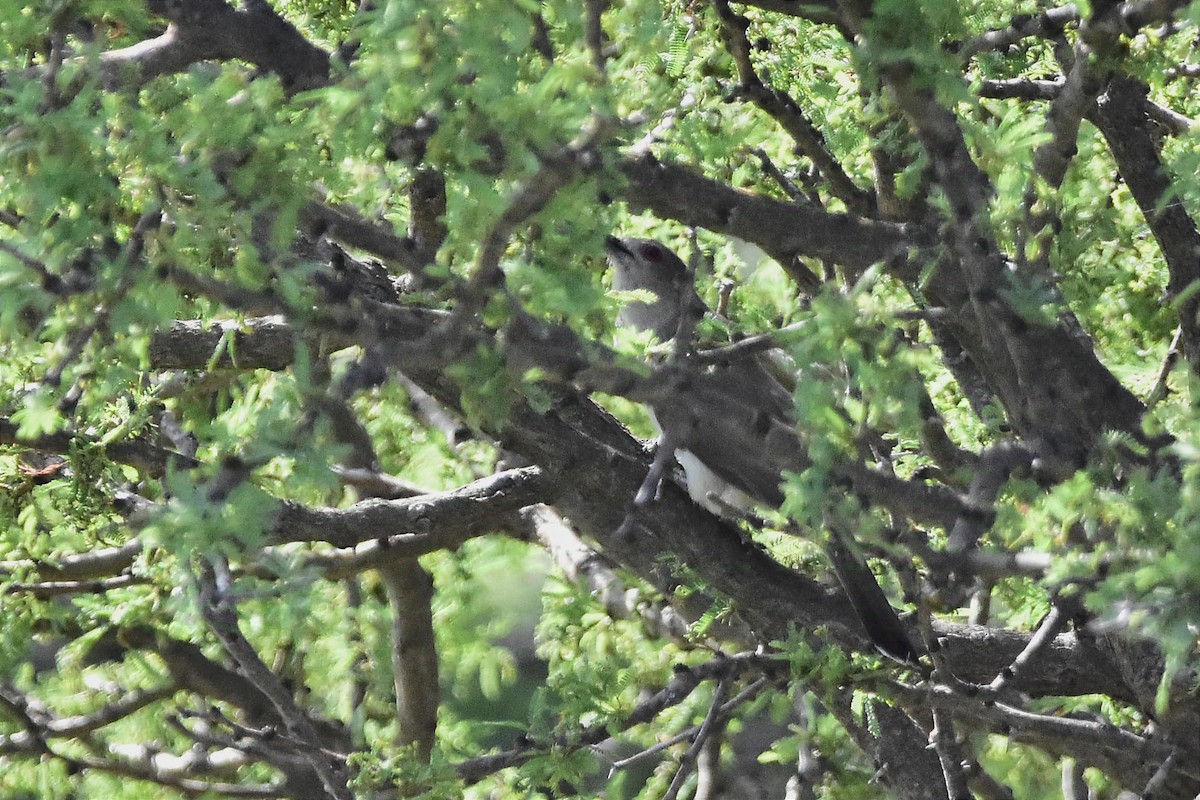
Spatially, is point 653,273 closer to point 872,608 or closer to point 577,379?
point 872,608

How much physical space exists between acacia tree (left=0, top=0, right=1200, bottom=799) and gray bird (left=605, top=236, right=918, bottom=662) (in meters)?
0.08

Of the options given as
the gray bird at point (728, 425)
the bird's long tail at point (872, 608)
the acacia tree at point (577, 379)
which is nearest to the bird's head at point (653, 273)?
the gray bird at point (728, 425)

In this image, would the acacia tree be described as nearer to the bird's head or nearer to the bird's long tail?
the bird's long tail

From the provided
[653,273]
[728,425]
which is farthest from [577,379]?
[653,273]

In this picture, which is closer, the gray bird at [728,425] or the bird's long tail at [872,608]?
the gray bird at [728,425]

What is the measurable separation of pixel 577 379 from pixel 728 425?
0.50 metres

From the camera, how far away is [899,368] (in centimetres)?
218

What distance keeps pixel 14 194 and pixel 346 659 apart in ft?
13.7

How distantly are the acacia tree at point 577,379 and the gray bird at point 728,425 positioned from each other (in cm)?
8

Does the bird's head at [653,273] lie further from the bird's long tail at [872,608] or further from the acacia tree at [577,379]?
the bird's long tail at [872,608]

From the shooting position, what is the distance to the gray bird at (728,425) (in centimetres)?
253

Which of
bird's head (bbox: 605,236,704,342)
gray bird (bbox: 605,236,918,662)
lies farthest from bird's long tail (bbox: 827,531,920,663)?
bird's head (bbox: 605,236,704,342)

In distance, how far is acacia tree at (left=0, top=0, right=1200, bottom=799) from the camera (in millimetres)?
1993

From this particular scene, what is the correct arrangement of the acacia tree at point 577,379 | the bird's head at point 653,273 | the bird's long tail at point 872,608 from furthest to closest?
1. the bird's head at point 653,273
2. the bird's long tail at point 872,608
3. the acacia tree at point 577,379
